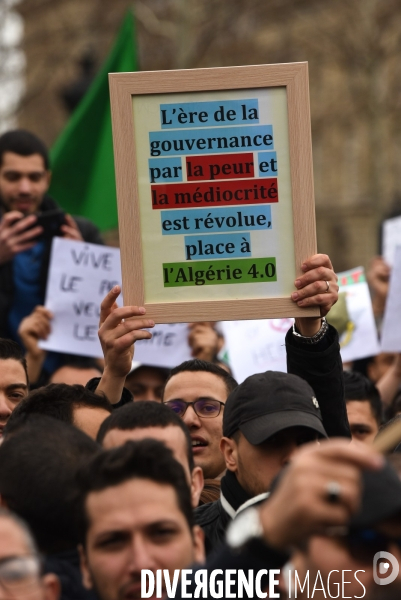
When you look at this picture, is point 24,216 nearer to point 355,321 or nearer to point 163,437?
point 355,321

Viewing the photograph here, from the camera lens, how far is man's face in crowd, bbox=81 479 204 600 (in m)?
3.24

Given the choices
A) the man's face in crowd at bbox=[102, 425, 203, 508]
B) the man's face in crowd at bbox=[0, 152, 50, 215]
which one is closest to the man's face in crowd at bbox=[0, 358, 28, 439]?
the man's face in crowd at bbox=[102, 425, 203, 508]

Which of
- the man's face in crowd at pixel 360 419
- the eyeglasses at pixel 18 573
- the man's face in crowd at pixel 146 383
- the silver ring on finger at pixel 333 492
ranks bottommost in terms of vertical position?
the man's face in crowd at pixel 360 419

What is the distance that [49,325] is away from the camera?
7258 mm

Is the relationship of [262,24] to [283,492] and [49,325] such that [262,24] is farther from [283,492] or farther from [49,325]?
[283,492]

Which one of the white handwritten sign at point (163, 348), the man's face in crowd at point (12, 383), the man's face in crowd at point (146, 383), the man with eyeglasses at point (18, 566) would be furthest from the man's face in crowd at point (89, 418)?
the white handwritten sign at point (163, 348)

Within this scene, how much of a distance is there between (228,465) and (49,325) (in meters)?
3.00

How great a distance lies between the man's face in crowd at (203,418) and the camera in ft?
17.5

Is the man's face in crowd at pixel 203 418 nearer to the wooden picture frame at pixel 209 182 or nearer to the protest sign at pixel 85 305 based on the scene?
the wooden picture frame at pixel 209 182

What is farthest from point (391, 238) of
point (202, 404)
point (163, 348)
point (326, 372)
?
point (326, 372)

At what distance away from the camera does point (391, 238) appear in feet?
26.5

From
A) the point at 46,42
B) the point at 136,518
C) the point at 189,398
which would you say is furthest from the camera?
the point at 46,42

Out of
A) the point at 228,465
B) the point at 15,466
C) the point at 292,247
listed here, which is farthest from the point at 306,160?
the point at 15,466

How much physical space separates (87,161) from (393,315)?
4.14m
